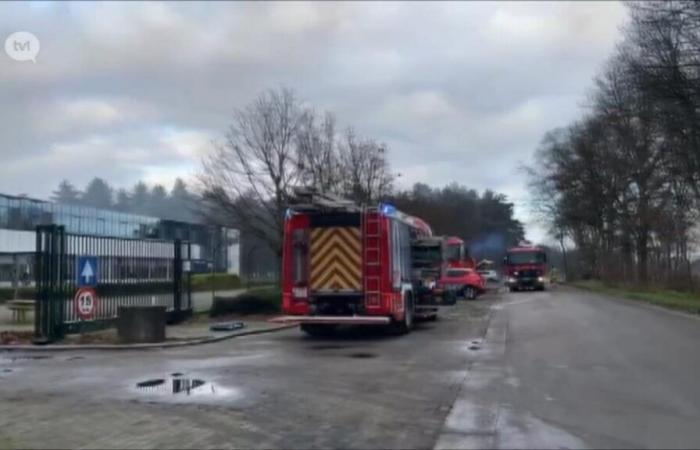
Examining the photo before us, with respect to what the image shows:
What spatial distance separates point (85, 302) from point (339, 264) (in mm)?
6073

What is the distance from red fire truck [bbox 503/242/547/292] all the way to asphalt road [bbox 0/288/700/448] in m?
40.1

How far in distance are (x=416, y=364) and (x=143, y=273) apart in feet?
37.1

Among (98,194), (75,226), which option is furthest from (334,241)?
(98,194)

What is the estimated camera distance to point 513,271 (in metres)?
59.3

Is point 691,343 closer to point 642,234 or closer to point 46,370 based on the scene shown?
point 46,370

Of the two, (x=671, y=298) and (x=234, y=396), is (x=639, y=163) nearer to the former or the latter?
(x=671, y=298)

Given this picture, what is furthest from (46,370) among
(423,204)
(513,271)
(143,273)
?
(513,271)

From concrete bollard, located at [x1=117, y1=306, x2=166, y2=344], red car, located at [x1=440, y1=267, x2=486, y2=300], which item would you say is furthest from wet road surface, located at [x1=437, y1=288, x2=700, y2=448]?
red car, located at [x1=440, y1=267, x2=486, y2=300]

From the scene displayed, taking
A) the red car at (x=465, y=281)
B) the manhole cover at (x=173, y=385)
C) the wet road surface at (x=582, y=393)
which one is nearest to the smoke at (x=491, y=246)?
the red car at (x=465, y=281)

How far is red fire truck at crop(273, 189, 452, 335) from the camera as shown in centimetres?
1978

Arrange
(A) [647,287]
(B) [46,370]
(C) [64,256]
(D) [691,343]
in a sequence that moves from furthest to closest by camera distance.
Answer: (A) [647,287], (C) [64,256], (D) [691,343], (B) [46,370]

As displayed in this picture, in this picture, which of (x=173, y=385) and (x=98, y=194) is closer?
(x=173, y=385)

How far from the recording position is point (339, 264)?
19984mm

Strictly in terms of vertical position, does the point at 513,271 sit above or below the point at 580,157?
below
